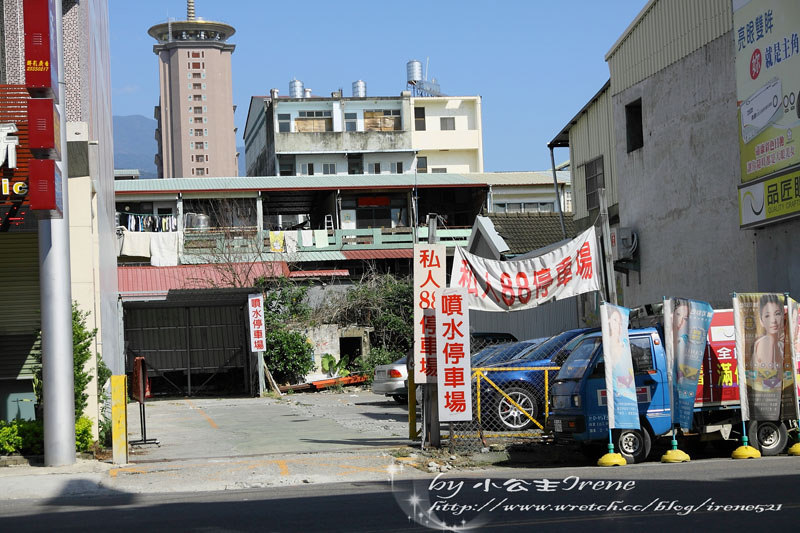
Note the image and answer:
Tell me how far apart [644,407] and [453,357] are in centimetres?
288

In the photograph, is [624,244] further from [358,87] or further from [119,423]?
[358,87]

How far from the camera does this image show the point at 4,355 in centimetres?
1576

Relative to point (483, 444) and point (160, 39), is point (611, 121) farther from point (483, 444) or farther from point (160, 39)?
point (160, 39)

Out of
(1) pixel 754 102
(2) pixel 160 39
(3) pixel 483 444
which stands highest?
(2) pixel 160 39

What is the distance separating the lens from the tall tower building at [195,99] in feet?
339

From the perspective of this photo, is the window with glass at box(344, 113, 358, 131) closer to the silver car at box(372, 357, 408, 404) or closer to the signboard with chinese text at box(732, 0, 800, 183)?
the silver car at box(372, 357, 408, 404)

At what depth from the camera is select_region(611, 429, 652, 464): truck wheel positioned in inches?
498

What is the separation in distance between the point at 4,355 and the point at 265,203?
3785 cm

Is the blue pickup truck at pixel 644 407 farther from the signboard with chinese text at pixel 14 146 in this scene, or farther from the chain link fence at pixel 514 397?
the signboard with chinese text at pixel 14 146

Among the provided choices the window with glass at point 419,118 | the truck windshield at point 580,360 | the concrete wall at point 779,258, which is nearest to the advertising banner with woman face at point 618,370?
the truck windshield at point 580,360

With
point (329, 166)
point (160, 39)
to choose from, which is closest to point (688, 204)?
point (329, 166)

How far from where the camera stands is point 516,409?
15.7 meters

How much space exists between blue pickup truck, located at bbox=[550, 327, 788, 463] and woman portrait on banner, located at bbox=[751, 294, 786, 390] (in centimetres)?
42

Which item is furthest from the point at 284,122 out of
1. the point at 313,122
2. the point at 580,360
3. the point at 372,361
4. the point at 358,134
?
the point at 580,360
